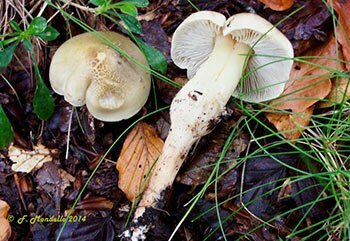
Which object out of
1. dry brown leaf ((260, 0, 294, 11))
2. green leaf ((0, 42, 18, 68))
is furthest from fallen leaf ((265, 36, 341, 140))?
green leaf ((0, 42, 18, 68))

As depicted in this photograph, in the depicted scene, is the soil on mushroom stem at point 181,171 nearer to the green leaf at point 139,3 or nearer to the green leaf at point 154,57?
the green leaf at point 154,57

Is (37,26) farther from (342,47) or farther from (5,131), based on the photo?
(342,47)

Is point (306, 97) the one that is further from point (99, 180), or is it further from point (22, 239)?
point (22, 239)

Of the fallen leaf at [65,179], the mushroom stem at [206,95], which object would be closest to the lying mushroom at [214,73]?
the mushroom stem at [206,95]

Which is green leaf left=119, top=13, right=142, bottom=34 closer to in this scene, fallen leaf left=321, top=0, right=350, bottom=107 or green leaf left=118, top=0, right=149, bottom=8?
green leaf left=118, top=0, right=149, bottom=8

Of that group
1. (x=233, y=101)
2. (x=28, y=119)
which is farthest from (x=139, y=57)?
(x=28, y=119)
